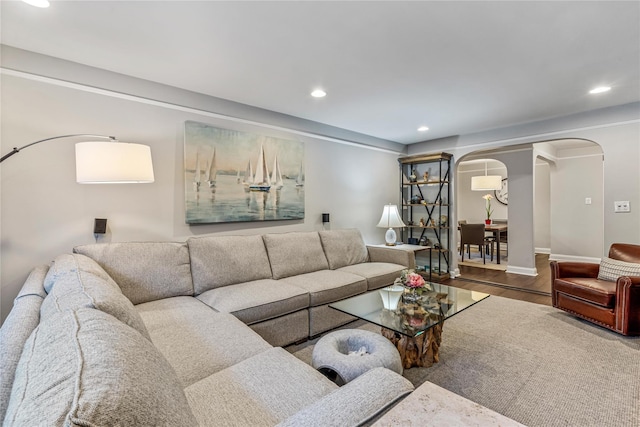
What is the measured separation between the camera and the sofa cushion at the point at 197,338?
4.65ft

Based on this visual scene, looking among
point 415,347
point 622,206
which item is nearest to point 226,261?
point 415,347

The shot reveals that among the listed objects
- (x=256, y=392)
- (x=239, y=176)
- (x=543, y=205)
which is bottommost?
(x=256, y=392)

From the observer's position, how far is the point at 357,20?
1827 mm

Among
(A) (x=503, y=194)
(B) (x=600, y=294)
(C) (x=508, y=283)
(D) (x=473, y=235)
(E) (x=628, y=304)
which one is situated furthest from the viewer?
(A) (x=503, y=194)

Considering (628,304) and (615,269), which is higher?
(615,269)

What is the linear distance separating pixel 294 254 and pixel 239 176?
3.45 feet

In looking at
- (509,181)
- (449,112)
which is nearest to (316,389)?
(449,112)

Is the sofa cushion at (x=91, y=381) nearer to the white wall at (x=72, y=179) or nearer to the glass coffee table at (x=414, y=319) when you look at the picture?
the glass coffee table at (x=414, y=319)

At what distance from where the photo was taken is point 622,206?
3424mm

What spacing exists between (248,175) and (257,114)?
Result: 731 mm

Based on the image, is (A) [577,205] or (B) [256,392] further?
(A) [577,205]

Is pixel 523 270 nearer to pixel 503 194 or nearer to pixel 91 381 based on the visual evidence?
pixel 503 194

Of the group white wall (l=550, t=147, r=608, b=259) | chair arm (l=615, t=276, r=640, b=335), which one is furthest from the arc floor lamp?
white wall (l=550, t=147, r=608, b=259)

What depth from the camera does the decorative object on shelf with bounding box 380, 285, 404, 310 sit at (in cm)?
244
